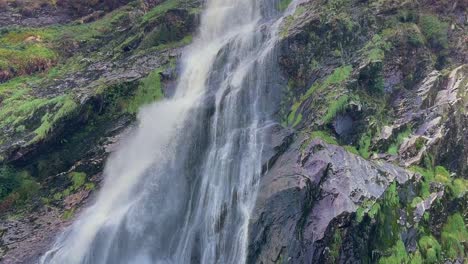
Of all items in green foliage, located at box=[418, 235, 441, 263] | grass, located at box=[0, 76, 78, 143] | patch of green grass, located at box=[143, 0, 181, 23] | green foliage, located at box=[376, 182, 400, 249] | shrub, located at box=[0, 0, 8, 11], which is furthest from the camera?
shrub, located at box=[0, 0, 8, 11]

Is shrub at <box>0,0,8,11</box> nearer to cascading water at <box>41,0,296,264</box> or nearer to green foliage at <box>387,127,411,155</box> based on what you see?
cascading water at <box>41,0,296,264</box>

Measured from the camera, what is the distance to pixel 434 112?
61.4ft

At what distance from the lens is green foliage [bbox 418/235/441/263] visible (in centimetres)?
1604

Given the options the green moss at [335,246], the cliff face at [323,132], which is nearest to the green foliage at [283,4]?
the cliff face at [323,132]

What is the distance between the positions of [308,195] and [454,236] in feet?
18.9

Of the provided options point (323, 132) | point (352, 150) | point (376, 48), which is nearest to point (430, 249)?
point (352, 150)

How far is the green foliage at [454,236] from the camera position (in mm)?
16391

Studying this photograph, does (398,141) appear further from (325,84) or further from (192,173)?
(192,173)

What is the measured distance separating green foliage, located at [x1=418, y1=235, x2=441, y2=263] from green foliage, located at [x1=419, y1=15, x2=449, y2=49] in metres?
10.3

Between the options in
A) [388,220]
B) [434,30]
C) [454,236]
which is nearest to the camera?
[388,220]

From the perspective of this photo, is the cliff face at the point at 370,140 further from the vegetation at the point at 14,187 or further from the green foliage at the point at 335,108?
the vegetation at the point at 14,187

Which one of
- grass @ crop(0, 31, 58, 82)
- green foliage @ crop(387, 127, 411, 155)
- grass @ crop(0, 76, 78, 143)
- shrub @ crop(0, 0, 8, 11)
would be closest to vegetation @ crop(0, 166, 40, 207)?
grass @ crop(0, 76, 78, 143)

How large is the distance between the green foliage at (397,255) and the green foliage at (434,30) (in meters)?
11.0

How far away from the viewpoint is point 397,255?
15789 millimetres
